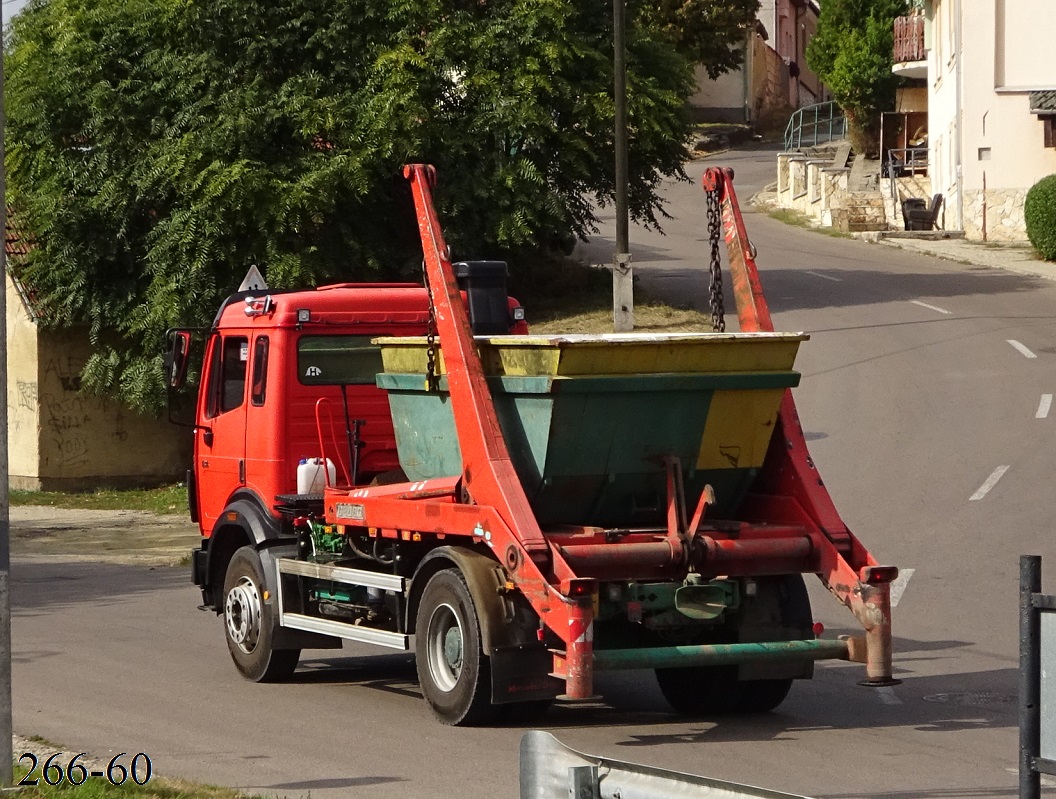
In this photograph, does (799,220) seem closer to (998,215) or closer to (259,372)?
(998,215)

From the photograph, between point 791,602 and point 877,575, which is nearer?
point 877,575

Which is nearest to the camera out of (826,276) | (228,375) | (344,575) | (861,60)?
(344,575)

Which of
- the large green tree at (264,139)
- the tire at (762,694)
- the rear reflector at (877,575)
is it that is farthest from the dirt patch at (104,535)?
the rear reflector at (877,575)

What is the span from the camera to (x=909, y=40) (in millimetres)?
52250

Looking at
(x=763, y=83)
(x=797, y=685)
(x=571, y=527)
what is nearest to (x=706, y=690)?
(x=797, y=685)

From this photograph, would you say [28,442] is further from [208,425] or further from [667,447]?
[667,447]

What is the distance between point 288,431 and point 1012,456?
1182cm

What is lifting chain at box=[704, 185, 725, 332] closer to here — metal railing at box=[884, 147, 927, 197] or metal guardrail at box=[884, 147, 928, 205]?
metal guardrail at box=[884, 147, 928, 205]

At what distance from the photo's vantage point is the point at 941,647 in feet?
38.3

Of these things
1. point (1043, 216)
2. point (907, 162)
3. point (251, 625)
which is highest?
point (907, 162)

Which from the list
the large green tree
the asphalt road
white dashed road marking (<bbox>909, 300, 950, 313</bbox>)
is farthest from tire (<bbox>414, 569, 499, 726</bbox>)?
white dashed road marking (<bbox>909, 300, 950, 313</bbox>)

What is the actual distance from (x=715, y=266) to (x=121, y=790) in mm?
4836

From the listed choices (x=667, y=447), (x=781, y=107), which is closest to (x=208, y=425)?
(x=667, y=447)

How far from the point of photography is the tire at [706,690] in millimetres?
9633
